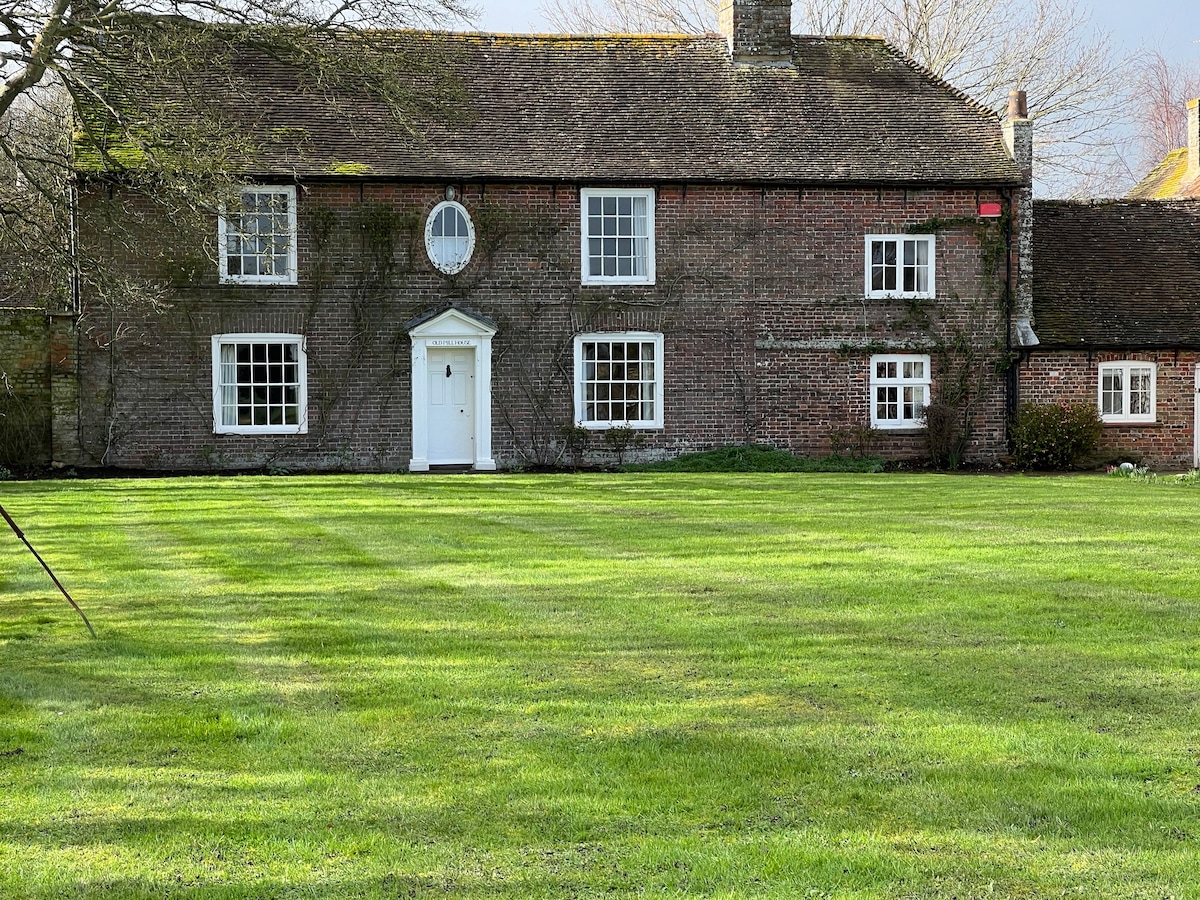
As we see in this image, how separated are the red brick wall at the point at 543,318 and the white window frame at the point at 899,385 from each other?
21cm

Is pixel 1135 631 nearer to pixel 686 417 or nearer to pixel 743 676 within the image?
pixel 743 676

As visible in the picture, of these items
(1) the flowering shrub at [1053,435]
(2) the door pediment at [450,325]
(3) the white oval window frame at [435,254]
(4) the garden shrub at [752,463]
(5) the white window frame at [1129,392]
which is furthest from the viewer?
(5) the white window frame at [1129,392]

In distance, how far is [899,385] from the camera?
25.6 meters

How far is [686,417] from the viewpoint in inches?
985

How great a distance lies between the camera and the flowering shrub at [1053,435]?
25.0m

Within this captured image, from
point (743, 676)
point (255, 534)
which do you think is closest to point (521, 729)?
point (743, 676)

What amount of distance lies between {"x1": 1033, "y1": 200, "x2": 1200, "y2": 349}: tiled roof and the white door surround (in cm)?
1013

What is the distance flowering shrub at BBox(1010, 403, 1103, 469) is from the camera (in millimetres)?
25016

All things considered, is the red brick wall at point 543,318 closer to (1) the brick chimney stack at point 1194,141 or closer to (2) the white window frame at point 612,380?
(2) the white window frame at point 612,380

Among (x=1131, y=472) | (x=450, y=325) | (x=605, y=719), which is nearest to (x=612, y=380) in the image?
(x=450, y=325)

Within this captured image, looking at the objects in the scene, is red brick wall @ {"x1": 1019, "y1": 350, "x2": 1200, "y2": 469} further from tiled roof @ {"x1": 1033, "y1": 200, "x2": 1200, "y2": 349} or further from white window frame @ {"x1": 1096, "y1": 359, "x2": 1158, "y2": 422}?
tiled roof @ {"x1": 1033, "y1": 200, "x2": 1200, "y2": 349}

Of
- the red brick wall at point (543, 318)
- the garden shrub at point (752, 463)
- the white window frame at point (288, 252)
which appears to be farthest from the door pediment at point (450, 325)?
the garden shrub at point (752, 463)

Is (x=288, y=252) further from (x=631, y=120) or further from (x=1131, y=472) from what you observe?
(x=1131, y=472)

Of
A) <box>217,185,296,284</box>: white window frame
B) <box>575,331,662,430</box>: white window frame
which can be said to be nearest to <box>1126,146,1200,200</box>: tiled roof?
<box>575,331,662,430</box>: white window frame
